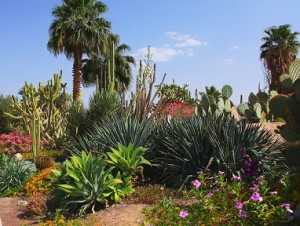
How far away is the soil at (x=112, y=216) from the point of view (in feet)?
21.8

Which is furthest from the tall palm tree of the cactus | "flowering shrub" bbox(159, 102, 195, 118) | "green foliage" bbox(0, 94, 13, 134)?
the cactus

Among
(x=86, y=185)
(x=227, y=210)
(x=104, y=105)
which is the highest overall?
(x=104, y=105)

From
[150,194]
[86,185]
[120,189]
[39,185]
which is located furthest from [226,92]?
[86,185]

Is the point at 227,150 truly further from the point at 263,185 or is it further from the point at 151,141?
the point at 263,185

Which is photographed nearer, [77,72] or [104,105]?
[104,105]

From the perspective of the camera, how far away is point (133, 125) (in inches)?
369

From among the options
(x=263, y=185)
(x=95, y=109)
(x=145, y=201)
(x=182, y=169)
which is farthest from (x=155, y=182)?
(x=95, y=109)

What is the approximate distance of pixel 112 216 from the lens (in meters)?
6.96

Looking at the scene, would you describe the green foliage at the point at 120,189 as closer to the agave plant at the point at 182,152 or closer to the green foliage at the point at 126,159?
the green foliage at the point at 126,159

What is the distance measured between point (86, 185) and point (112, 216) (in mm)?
731

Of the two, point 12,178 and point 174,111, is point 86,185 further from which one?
point 174,111

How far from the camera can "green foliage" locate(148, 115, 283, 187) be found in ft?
26.3

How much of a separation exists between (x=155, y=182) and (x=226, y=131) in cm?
182

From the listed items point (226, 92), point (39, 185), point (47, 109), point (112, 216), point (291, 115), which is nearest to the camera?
point (112, 216)
